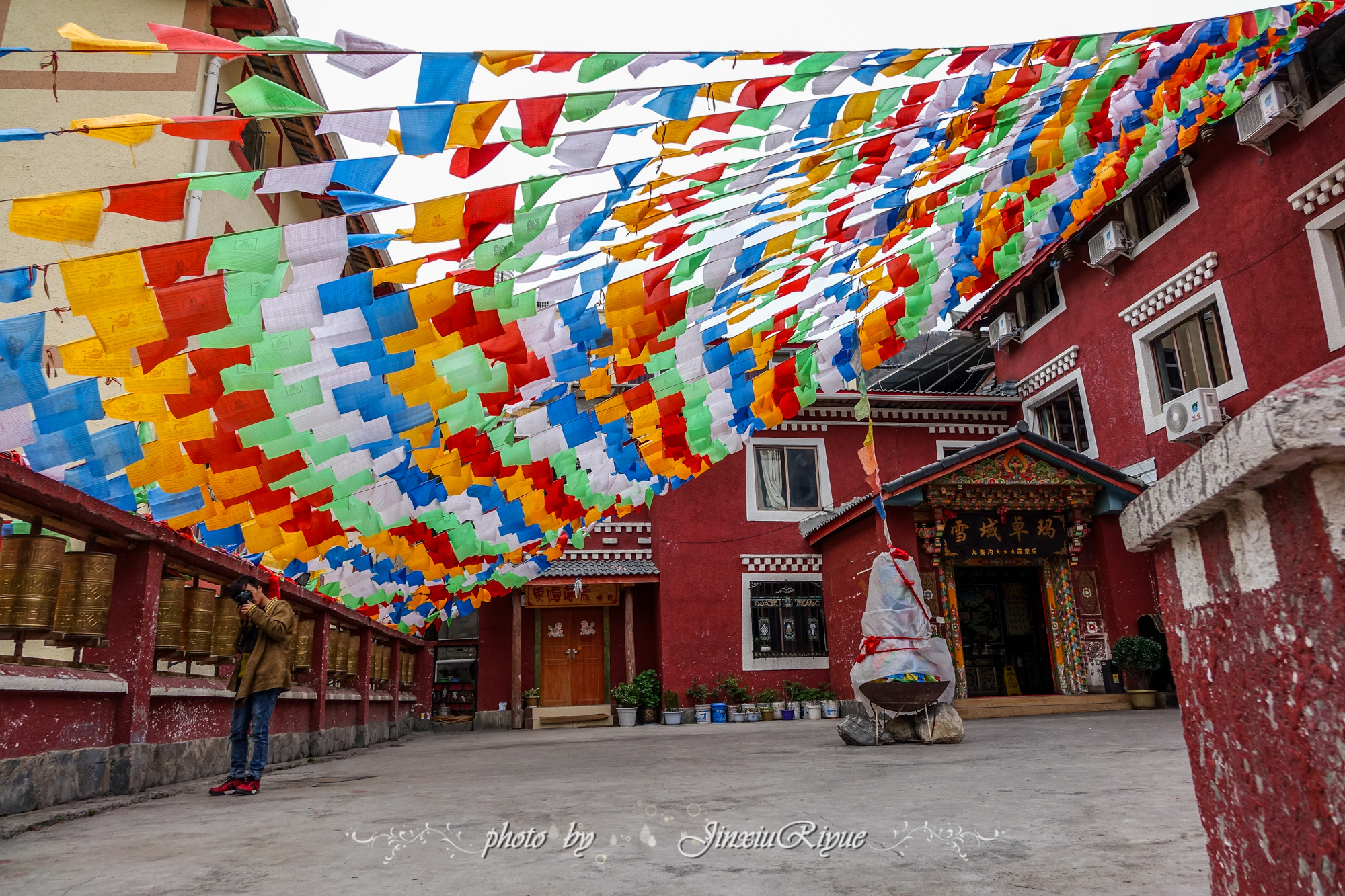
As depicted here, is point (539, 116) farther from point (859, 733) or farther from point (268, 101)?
point (859, 733)

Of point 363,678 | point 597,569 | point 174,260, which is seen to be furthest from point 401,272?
point 597,569

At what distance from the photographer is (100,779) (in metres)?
5.22

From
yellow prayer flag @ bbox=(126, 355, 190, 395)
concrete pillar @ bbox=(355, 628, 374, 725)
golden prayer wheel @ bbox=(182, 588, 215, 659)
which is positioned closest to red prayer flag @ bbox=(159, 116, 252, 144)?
yellow prayer flag @ bbox=(126, 355, 190, 395)

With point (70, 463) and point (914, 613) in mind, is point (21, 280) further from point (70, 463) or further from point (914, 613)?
point (914, 613)

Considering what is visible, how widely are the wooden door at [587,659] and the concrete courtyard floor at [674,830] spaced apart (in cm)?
1071

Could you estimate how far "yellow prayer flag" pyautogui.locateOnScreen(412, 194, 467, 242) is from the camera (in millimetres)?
4043

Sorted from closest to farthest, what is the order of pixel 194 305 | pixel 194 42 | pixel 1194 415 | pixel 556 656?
pixel 194 42 < pixel 194 305 < pixel 1194 415 < pixel 556 656

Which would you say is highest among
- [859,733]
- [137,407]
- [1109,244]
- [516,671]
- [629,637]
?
[1109,244]

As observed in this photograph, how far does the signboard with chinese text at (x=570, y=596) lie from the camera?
17.3m

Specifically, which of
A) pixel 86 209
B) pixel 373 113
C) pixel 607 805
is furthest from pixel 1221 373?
pixel 86 209

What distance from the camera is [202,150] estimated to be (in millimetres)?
9000

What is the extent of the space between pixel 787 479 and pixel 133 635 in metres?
13.7

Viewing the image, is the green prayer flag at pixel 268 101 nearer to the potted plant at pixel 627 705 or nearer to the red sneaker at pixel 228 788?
the red sneaker at pixel 228 788

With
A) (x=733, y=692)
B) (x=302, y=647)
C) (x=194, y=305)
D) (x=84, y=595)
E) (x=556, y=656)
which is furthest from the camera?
(x=556, y=656)
